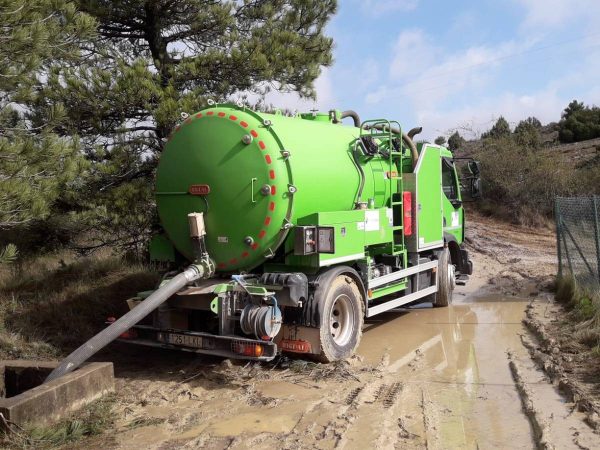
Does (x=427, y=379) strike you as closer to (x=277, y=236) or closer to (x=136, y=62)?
(x=277, y=236)

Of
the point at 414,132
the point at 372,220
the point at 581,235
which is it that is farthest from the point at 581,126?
the point at 372,220

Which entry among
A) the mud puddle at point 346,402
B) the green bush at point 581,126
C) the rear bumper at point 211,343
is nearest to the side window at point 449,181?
the mud puddle at point 346,402

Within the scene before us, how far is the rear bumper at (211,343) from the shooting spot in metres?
5.67

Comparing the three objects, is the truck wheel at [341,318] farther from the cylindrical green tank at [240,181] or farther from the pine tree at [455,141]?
the pine tree at [455,141]

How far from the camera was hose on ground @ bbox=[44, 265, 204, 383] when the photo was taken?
5.13 m

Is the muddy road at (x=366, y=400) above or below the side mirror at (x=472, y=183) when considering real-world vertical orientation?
below

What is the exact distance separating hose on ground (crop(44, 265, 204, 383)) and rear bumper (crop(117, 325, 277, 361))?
0.50m

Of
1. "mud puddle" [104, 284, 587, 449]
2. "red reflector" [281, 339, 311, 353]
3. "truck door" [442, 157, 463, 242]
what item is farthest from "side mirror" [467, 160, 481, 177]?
"red reflector" [281, 339, 311, 353]

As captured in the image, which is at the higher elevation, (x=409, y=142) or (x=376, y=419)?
(x=409, y=142)

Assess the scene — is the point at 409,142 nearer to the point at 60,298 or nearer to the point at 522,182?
the point at 60,298

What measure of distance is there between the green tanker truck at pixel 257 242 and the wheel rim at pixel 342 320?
0.01m

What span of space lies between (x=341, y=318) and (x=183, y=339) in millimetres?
1999

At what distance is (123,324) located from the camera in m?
5.56

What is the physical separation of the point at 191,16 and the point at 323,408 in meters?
7.19
